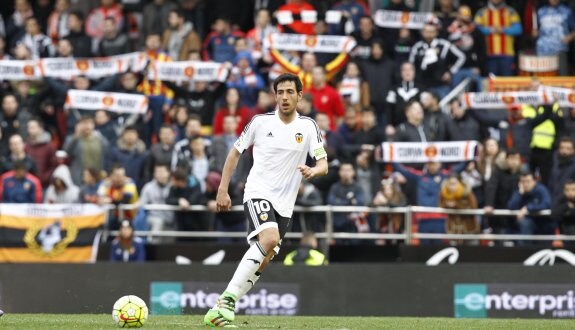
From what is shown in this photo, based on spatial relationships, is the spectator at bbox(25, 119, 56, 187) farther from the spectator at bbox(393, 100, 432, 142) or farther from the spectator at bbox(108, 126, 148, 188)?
the spectator at bbox(393, 100, 432, 142)

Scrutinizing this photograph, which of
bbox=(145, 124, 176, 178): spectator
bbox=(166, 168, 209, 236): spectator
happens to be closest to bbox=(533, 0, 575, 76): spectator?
bbox=(145, 124, 176, 178): spectator

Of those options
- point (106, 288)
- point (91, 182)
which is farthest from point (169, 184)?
point (106, 288)

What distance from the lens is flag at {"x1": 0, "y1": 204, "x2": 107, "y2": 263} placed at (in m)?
20.9

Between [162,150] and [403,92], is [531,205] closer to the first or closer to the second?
[403,92]

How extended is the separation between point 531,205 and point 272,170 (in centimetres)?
858

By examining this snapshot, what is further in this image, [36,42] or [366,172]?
[36,42]

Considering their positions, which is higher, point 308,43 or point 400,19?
point 400,19

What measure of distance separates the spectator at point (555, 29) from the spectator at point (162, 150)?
786 centimetres

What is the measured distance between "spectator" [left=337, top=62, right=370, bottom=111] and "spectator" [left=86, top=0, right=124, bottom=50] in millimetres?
5034

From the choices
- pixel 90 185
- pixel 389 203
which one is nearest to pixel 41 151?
pixel 90 185

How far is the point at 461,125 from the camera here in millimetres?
21844

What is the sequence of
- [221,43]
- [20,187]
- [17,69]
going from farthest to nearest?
[221,43] → [17,69] → [20,187]

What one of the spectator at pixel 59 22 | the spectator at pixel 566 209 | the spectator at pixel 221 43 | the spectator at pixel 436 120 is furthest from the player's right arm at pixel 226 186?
the spectator at pixel 59 22

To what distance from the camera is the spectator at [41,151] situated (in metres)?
22.0
